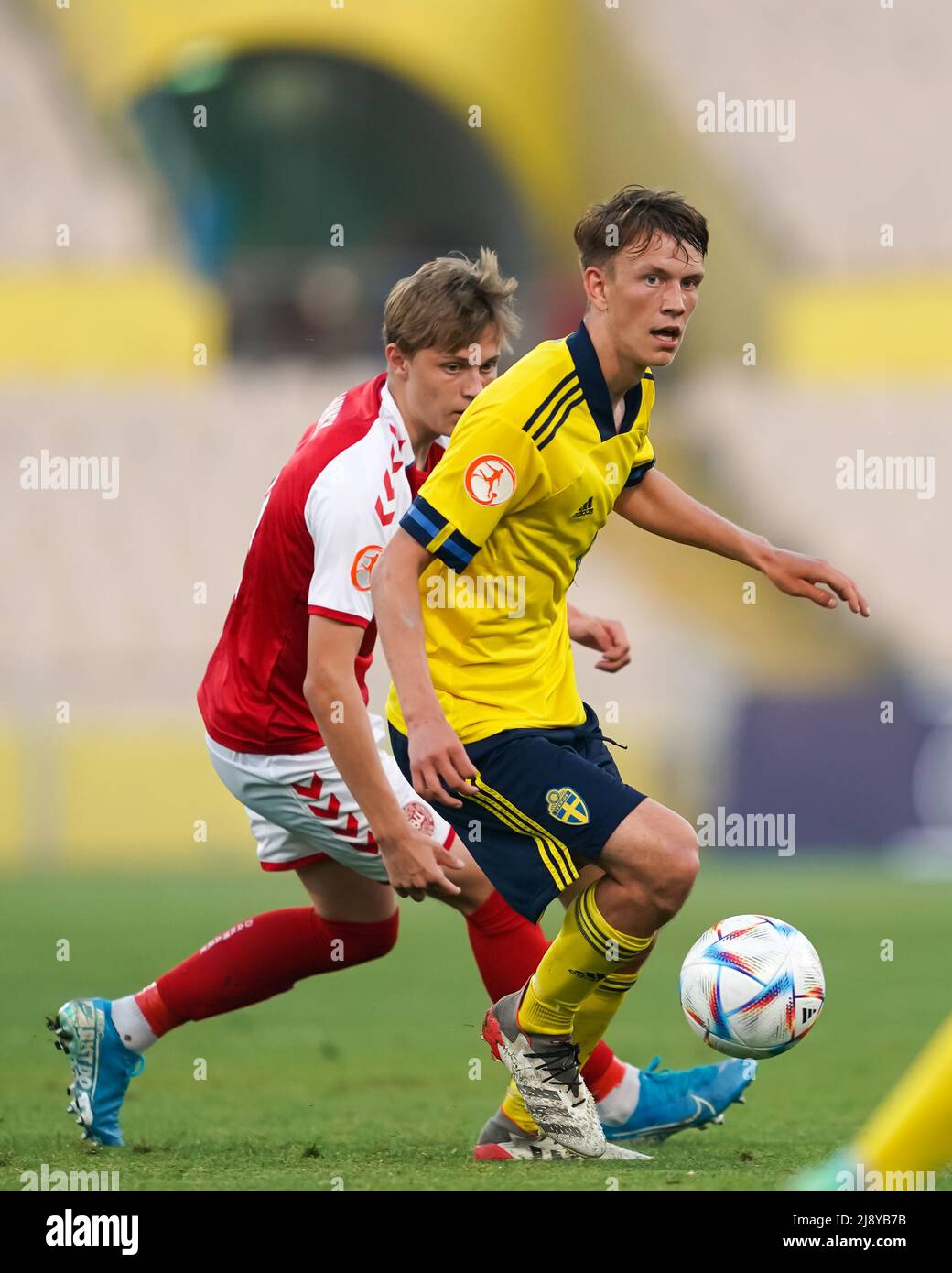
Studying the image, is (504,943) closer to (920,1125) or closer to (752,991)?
(752,991)

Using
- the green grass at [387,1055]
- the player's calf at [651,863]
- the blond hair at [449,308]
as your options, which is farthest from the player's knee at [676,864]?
the blond hair at [449,308]

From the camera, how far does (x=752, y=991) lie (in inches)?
175

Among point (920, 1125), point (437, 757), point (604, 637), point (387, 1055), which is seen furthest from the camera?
point (387, 1055)

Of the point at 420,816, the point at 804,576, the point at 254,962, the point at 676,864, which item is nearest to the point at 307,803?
the point at 420,816

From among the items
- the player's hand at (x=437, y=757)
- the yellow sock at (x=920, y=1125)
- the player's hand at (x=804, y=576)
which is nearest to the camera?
the yellow sock at (x=920, y=1125)

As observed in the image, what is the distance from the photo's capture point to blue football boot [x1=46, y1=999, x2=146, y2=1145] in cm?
492

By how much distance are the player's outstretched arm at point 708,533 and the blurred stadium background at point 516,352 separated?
10458mm

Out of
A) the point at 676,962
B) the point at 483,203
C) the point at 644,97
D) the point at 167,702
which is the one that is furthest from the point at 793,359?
the point at 676,962

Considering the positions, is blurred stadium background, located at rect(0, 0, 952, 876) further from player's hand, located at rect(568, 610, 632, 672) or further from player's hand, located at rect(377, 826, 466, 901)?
player's hand, located at rect(377, 826, 466, 901)

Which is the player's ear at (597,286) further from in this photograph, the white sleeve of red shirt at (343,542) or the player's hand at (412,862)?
the player's hand at (412,862)

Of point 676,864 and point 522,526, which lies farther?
point 522,526

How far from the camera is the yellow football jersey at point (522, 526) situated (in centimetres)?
429

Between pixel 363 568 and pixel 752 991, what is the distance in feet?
4.43

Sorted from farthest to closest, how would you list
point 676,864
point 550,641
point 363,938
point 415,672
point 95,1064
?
point 363,938
point 95,1064
point 550,641
point 676,864
point 415,672
